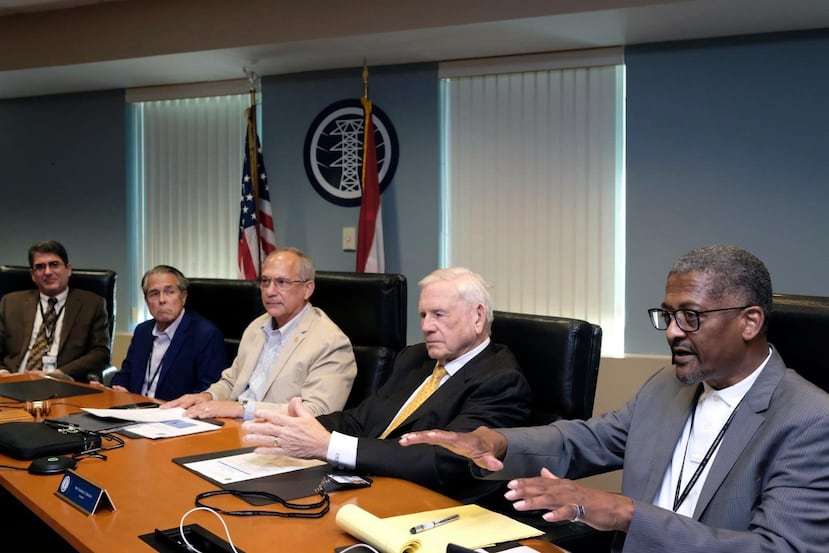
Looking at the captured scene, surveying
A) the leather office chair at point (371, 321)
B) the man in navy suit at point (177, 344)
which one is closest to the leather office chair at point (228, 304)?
the man in navy suit at point (177, 344)

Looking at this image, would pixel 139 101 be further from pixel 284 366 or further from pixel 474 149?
pixel 284 366

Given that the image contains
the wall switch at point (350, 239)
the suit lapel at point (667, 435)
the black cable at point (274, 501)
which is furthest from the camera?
the wall switch at point (350, 239)

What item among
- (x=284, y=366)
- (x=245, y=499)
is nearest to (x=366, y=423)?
(x=284, y=366)

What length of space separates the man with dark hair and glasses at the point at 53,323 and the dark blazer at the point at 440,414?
2.31 m

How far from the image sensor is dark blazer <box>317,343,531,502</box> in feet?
6.64

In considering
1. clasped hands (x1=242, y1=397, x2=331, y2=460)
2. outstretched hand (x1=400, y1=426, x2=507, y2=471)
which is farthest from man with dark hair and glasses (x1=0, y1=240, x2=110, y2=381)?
outstretched hand (x1=400, y1=426, x2=507, y2=471)

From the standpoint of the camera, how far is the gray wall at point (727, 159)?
4043mm

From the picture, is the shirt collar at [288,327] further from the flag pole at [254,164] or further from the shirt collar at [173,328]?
the flag pole at [254,164]

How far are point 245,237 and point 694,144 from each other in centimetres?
274

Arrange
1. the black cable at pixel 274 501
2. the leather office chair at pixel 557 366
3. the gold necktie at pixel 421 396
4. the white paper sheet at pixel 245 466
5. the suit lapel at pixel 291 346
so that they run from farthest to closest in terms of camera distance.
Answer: the suit lapel at pixel 291 346 → the gold necktie at pixel 421 396 → the leather office chair at pixel 557 366 → the white paper sheet at pixel 245 466 → the black cable at pixel 274 501

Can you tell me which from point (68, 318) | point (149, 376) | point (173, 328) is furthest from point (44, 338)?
point (173, 328)

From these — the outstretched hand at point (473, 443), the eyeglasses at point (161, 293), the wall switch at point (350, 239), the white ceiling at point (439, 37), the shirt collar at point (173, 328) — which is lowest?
the outstretched hand at point (473, 443)

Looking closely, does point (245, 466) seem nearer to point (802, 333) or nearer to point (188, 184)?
point (802, 333)

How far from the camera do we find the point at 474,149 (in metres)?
4.80
